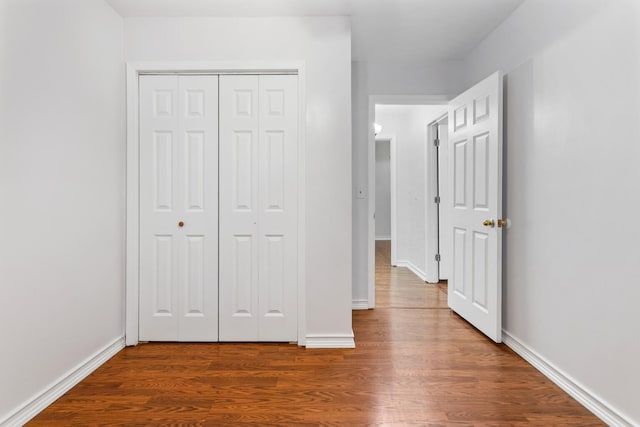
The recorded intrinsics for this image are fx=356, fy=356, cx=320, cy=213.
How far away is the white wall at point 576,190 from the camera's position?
5.60 ft

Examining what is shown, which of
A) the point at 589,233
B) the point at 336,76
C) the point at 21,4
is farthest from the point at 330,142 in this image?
the point at 21,4

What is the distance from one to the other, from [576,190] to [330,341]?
6.20 feet

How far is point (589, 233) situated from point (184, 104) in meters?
2.79

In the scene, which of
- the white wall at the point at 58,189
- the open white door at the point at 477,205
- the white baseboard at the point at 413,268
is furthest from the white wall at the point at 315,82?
the white baseboard at the point at 413,268

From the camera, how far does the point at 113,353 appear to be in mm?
2561

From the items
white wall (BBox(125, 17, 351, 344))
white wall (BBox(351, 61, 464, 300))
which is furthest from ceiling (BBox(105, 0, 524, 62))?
white wall (BBox(351, 61, 464, 300))

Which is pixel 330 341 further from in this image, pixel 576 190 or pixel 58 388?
pixel 576 190

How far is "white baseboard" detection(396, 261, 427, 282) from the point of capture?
493cm

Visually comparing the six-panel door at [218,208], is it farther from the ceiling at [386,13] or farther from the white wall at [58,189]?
the ceiling at [386,13]

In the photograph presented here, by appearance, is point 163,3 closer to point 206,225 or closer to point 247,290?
point 206,225

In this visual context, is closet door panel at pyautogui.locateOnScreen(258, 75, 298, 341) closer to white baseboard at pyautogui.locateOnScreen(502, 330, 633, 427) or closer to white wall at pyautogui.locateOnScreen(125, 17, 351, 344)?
white wall at pyautogui.locateOnScreen(125, 17, 351, 344)

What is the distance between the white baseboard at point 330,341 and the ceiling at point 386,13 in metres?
2.42

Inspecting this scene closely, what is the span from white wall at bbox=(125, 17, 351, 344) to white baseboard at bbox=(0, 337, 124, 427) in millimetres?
1432

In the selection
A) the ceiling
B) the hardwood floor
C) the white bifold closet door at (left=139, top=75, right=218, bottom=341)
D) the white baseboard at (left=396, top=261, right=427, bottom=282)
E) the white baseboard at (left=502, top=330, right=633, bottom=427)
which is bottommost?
the hardwood floor
